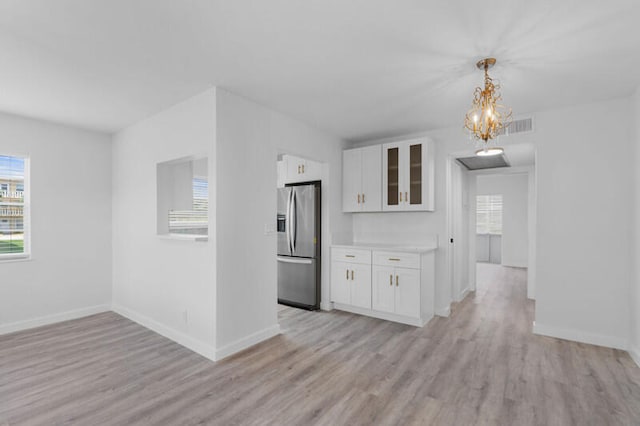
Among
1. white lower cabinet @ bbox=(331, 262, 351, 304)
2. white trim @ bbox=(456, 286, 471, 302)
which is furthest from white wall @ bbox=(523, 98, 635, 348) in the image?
white lower cabinet @ bbox=(331, 262, 351, 304)

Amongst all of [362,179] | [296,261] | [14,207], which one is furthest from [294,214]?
[14,207]

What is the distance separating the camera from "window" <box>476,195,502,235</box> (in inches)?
356

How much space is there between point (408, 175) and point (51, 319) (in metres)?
4.74

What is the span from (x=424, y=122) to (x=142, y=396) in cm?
388

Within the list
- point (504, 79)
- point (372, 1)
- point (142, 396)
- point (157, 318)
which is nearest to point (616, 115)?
point (504, 79)

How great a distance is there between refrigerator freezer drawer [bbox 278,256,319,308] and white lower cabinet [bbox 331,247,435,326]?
0.92ft

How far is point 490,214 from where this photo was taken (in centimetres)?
919

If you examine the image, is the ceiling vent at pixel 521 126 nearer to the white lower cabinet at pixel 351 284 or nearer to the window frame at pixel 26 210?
the white lower cabinet at pixel 351 284

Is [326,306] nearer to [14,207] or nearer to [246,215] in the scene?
[246,215]

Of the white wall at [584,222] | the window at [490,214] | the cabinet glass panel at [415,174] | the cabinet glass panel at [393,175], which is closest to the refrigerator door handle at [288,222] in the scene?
the cabinet glass panel at [393,175]

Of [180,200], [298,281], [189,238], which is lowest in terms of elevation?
[298,281]

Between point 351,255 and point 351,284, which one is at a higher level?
point 351,255

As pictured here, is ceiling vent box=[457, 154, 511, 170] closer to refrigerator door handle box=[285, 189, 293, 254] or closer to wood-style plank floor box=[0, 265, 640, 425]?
wood-style plank floor box=[0, 265, 640, 425]

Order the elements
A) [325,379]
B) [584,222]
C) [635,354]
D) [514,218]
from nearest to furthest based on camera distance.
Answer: [325,379] → [635,354] → [584,222] → [514,218]
